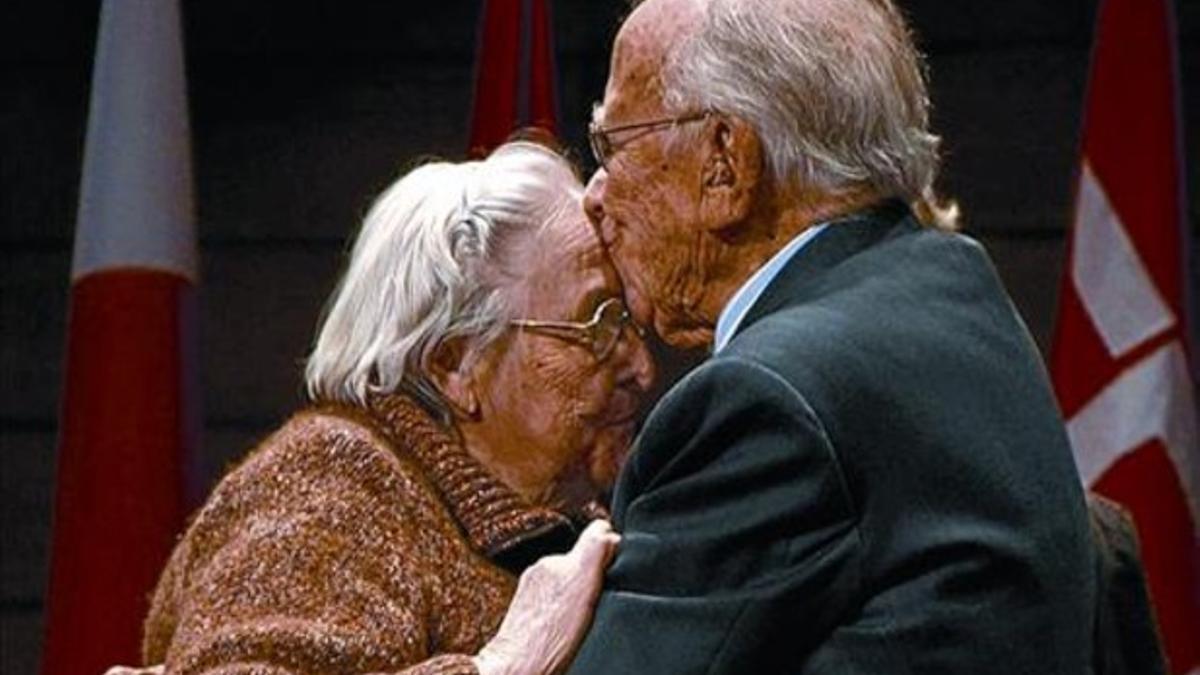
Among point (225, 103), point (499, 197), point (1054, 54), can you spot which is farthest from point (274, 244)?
point (499, 197)

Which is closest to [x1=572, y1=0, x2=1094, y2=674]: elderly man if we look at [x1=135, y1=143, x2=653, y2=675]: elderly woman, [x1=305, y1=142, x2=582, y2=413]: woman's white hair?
[x1=135, y1=143, x2=653, y2=675]: elderly woman

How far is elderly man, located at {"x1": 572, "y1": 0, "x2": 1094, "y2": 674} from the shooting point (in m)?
1.71

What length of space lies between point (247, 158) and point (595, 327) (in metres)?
2.16

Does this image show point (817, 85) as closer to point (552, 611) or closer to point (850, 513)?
point (850, 513)

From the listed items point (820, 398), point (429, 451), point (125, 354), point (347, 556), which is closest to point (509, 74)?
point (125, 354)

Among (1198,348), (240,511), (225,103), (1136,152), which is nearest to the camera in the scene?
(240,511)

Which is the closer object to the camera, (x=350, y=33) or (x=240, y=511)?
(x=240, y=511)

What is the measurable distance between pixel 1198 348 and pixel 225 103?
155cm

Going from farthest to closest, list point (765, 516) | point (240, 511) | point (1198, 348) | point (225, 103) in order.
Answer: point (225, 103)
point (1198, 348)
point (240, 511)
point (765, 516)

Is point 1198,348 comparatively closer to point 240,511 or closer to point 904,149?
point 240,511

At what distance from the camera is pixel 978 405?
177 centimetres

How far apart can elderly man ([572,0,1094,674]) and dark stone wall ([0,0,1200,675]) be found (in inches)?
103

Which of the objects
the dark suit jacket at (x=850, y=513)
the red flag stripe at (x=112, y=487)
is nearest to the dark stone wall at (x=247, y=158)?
the red flag stripe at (x=112, y=487)

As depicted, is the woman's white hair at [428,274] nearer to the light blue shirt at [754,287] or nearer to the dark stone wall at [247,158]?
the light blue shirt at [754,287]
